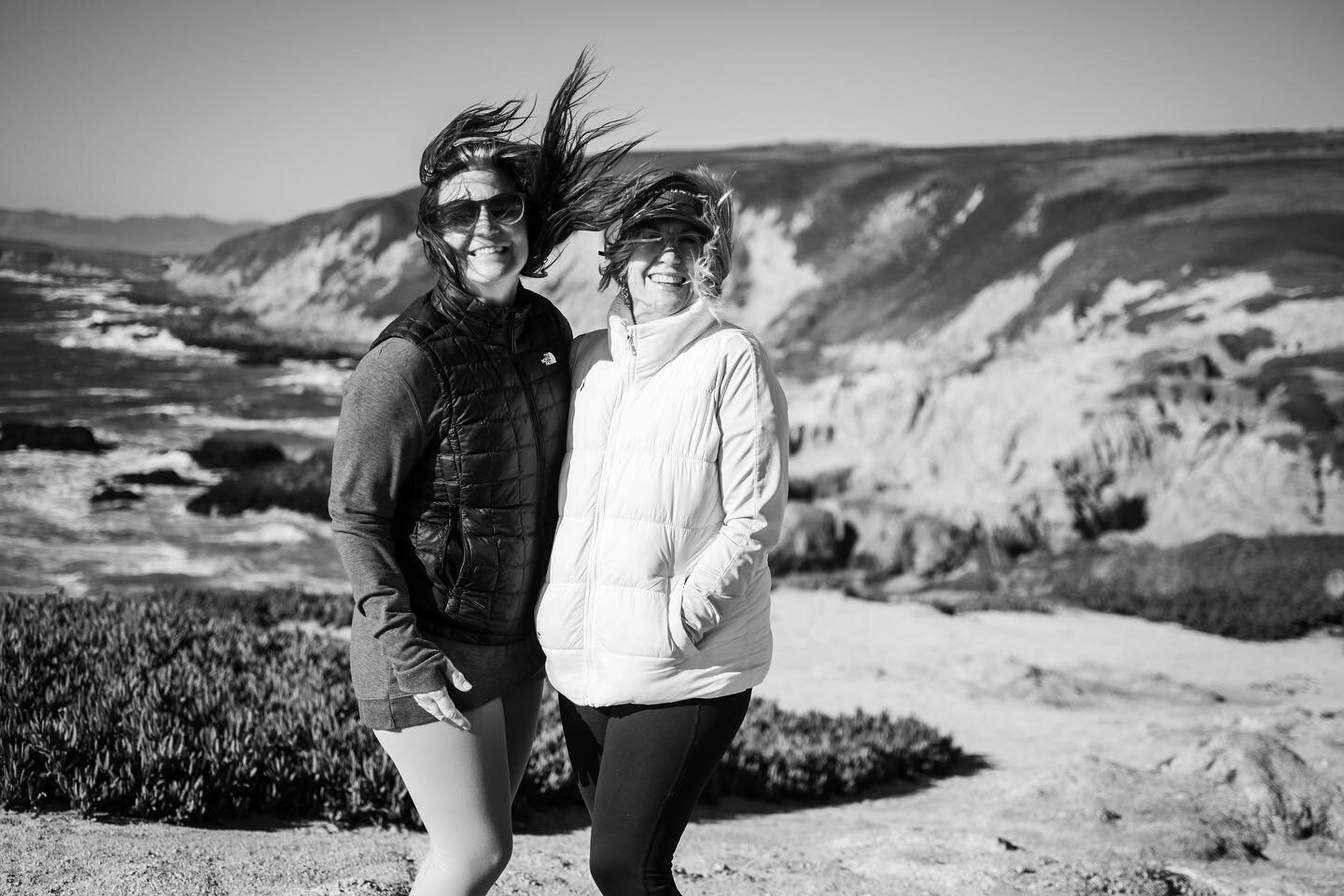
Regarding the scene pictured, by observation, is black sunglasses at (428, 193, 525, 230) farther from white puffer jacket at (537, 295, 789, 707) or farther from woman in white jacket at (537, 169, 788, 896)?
white puffer jacket at (537, 295, 789, 707)

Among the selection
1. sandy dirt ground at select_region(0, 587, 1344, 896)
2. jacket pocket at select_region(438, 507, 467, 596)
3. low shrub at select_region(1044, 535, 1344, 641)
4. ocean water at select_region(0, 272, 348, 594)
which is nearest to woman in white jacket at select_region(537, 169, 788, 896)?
jacket pocket at select_region(438, 507, 467, 596)

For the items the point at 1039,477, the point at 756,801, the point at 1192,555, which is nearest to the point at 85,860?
the point at 756,801

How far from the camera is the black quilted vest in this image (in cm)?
260

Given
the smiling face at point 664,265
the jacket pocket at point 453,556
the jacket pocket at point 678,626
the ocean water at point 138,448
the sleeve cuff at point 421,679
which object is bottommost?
the ocean water at point 138,448

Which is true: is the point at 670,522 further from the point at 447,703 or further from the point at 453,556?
the point at 447,703

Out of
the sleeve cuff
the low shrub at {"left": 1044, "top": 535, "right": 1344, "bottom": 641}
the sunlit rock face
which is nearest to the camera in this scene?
the sleeve cuff

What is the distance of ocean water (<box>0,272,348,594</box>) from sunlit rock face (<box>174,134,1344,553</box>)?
34.1 feet

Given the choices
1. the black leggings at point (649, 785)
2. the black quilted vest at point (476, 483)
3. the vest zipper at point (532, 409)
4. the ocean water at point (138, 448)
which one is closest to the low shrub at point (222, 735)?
the black leggings at point (649, 785)

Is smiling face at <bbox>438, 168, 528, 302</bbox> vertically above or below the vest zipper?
above

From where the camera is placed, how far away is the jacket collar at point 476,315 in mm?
2676

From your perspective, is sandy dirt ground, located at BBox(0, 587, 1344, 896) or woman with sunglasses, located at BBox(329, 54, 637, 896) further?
sandy dirt ground, located at BBox(0, 587, 1344, 896)

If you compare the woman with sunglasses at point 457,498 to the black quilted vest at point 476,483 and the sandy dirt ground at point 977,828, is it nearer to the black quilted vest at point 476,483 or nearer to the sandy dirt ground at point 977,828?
the black quilted vest at point 476,483

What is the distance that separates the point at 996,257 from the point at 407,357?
37.0 metres

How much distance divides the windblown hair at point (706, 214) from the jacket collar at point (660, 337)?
0.08 m
